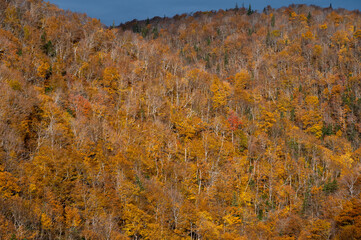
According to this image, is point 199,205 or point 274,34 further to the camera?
point 274,34

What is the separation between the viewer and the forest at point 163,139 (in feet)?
131

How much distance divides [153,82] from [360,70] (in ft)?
225

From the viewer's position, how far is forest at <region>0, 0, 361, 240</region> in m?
39.8

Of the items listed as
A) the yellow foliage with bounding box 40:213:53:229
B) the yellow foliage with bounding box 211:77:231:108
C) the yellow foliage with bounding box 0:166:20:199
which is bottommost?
the yellow foliage with bounding box 40:213:53:229

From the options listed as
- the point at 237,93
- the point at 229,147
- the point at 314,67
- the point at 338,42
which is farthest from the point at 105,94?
the point at 338,42

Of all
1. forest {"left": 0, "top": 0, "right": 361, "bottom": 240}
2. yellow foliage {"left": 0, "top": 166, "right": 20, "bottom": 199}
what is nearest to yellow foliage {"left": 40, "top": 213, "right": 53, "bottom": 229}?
forest {"left": 0, "top": 0, "right": 361, "bottom": 240}

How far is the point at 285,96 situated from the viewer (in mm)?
86562

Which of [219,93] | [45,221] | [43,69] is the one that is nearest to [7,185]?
[45,221]

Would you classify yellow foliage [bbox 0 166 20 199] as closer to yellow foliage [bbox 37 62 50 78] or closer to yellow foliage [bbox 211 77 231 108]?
yellow foliage [bbox 37 62 50 78]

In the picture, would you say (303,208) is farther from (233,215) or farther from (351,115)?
(351,115)

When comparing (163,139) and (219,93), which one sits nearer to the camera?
(163,139)

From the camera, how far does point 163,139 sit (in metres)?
59.2

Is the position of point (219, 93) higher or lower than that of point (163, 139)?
higher

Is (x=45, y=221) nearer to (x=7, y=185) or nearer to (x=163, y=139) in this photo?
(x=7, y=185)
